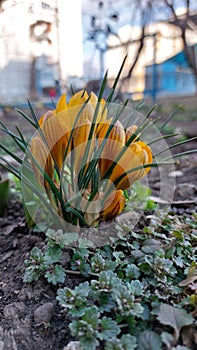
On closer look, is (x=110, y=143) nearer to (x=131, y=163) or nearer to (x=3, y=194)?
(x=131, y=163)

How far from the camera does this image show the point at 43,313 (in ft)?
1.59

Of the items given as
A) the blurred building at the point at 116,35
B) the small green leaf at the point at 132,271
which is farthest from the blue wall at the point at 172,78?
the small green leaf at the point at 132,271

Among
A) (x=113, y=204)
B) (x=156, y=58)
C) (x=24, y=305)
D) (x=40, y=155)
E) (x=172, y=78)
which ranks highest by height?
(x=156, y=58)

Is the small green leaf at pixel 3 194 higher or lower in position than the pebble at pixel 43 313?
higher

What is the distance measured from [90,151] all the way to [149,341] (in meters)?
0.33

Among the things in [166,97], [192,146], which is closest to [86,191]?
[192,146]

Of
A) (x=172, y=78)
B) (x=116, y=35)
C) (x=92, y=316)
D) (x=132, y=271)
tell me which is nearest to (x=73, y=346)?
(x=92, y=316)

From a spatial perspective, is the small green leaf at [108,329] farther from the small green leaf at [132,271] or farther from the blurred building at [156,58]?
the blurred building at [156,58]

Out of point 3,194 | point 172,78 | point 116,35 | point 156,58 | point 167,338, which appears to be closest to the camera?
point 167,338

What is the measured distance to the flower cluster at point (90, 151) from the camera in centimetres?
56

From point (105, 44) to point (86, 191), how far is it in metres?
2.16

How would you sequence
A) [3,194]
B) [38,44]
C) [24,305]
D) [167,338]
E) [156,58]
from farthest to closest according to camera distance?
[156,58]
[38,44]
[3,194]
[24,305]
[167,338]

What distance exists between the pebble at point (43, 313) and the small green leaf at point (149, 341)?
0.15 m

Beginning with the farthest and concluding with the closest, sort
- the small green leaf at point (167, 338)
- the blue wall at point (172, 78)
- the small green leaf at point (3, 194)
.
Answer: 1. the blue wall at point (172, 78)
2. the small green leaf at point (3, 194)
3. the small green leaf at point (167, 338)
